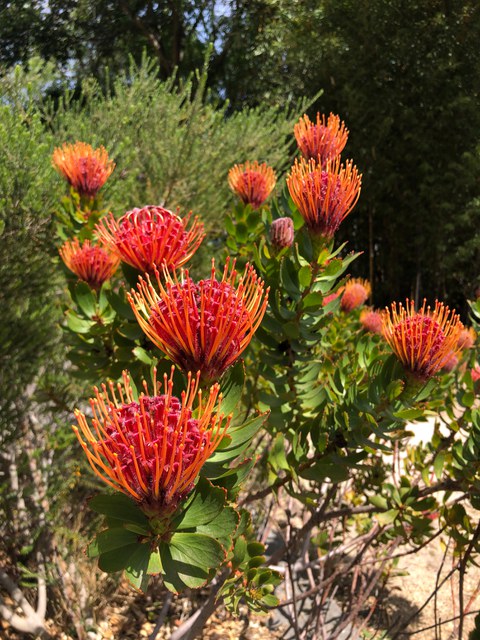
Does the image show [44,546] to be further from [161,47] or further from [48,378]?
[161,47]

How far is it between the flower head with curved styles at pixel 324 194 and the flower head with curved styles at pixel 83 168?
0.62m

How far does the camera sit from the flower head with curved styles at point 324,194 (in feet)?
2.26

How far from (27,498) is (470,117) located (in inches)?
183

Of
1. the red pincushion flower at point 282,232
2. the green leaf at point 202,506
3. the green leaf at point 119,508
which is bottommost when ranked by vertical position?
the green leaf at point 119,508

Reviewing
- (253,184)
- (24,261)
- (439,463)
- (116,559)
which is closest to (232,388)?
(116,559)

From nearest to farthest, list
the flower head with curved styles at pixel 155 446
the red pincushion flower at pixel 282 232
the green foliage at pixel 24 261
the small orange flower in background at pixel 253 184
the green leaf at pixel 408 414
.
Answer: the flower head with curved styles at pixel 155 446 → the green leaf at pixel 408 414 → the red pincushion flower at pixel 282 232 → the small orange flower in background at pixel 253 184 → the green foliage at pixel 24 261

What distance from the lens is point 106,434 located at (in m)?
0.43

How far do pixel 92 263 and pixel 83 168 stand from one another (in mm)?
342

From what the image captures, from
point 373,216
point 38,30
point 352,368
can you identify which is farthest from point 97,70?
point 352,368

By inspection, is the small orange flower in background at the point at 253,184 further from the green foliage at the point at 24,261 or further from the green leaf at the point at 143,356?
the green foliage at the point at 24,261

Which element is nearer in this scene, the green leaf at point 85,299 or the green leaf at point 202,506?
the green leaf at point 202,506

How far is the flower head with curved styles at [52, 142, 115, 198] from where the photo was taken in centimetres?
116

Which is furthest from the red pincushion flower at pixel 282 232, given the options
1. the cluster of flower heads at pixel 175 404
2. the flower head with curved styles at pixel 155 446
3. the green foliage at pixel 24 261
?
the green foliage at pixel 24 261

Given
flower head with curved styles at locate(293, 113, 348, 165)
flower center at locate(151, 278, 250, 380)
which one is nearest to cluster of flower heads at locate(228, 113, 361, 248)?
flower head with curved styles at locate(293, 113, 348, 165)
